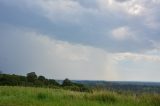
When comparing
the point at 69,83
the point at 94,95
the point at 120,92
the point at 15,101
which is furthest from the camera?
the point at 69,83

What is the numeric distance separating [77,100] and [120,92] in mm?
3792

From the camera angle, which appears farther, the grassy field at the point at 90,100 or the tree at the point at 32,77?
the tree at the point at 32,77

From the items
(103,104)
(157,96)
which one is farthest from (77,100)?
(157,96)

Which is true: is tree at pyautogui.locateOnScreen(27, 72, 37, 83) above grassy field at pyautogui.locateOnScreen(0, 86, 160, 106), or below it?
above

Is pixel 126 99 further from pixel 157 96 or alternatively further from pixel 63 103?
pixel 63 103

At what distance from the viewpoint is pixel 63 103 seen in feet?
54.0

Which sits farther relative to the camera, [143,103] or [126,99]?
[126,99]

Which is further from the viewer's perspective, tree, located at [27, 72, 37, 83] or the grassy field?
tree, located at [27, 72, 37, 83]

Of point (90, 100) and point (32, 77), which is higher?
point (32, 77)

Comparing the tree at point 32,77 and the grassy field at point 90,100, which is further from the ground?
the tree at point 32,77

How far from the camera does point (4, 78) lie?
48.9 metres

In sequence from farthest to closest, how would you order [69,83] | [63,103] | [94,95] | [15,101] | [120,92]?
1. [69,83]
2. [120,92]
3. [94,95]
4. [15,101]
5. [63,103]

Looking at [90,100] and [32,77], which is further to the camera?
[32,77]

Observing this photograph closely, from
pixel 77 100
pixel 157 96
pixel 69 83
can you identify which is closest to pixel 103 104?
pixel 77 100
